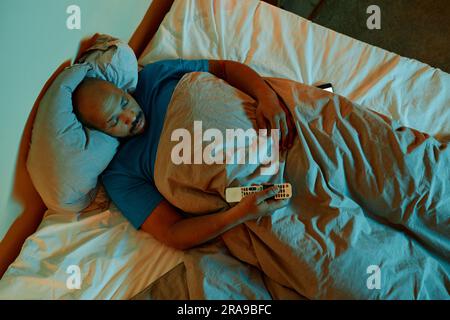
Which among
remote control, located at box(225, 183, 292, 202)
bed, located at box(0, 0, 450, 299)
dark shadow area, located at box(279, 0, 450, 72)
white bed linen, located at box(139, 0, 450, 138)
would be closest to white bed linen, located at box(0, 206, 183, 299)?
bed, located at box(0, 0, 450, 299)

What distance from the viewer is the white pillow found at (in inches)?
37.1

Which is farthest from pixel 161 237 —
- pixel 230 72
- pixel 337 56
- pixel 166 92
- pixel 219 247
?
pixel 337 56

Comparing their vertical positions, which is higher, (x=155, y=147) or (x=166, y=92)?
(x=166, y=92)

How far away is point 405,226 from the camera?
0.88m

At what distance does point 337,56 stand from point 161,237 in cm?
86

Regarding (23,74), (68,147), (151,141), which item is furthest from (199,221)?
(23,74)

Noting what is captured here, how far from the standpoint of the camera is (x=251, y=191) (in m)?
0.91

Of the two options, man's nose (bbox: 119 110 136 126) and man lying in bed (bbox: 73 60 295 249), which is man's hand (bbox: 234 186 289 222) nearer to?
man lying in bed (bbox: 73 60 295 249)

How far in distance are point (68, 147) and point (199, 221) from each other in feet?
1.26

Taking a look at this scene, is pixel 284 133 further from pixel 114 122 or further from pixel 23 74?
pixel 23 74

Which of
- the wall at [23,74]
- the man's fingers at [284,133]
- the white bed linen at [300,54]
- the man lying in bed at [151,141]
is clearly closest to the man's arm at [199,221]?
the man lying in bed at [151,141]

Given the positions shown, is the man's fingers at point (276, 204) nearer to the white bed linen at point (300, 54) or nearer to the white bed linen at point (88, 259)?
the white bed linen at point (88, 259)

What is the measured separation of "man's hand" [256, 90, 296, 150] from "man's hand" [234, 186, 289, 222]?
0.17m
